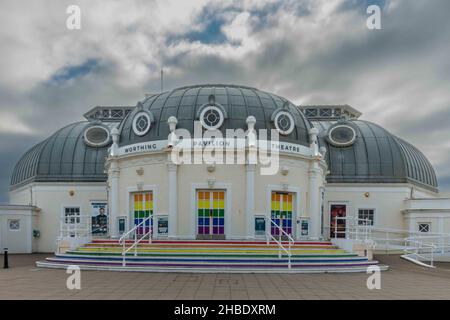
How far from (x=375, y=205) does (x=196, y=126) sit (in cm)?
1629

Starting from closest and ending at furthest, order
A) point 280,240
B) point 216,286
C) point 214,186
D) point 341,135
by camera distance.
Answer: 1. point 216,286
2. point 280,240
3. point 214,186
4. point 341,135

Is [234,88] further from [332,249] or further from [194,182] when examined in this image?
[332,249]

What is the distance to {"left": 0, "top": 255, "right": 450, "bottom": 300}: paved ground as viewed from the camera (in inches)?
444

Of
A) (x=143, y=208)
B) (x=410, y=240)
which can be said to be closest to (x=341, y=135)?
(x=410, y=240)

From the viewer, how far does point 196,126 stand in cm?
2305

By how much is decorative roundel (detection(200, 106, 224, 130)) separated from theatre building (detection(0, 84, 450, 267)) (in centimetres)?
6

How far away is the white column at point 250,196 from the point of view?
2178 centimetres

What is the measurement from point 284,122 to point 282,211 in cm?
530

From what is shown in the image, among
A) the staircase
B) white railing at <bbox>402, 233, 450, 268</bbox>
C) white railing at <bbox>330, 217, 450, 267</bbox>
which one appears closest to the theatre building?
the staircase

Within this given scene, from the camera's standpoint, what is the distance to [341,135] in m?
33.2

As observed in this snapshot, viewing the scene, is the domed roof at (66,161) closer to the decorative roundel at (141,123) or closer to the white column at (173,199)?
the decorative roundel at (141,123)

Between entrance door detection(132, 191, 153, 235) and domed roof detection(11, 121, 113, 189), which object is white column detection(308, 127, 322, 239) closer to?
entrance door detection(132, 191, 153, 235)

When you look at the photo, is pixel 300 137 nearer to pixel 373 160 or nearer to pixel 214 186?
pixel 214 186
